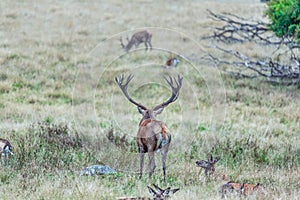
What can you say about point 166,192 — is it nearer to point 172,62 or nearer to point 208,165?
point 208,165

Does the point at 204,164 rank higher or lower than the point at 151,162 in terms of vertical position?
lower

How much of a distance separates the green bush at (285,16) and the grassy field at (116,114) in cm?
147

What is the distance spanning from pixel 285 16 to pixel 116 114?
4148 mm

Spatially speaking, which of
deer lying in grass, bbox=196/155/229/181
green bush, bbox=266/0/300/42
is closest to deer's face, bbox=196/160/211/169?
deer lying in grass, bbox=196/155/229/181

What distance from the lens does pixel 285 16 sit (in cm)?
1186

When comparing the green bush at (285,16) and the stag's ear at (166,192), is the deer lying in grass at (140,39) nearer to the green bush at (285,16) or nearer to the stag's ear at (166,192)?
the green bush at (285,16)

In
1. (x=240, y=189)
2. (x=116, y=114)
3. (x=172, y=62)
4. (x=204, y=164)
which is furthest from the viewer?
(x=172, y=62)

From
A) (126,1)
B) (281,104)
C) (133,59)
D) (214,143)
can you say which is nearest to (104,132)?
(214,143)

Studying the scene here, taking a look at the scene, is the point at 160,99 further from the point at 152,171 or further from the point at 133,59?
the point at 152,171

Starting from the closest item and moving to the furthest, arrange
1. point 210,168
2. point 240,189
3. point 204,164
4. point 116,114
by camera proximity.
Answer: point 240,189 < point 210,168 < point 204,164 < point 116,114

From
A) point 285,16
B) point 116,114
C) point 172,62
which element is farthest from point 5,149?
point 172,62

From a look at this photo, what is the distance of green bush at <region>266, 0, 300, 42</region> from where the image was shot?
11.2 m

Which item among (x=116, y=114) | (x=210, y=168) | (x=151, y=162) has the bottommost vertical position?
(x=116, y=114)

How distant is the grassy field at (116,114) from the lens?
6355 mm
